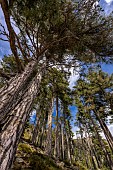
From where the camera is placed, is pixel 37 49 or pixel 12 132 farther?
pixel 37 49

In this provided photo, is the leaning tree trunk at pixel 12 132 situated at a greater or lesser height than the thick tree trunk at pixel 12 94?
lesser

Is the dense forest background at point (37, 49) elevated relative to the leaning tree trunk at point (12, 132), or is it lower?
elevated

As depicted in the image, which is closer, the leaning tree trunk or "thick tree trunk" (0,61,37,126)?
the leaning tree trunk

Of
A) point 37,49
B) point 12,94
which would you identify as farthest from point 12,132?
A: point 37,49

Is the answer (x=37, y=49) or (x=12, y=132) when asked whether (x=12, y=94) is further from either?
(x=37, y=49)

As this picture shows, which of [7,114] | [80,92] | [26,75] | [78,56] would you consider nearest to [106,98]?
[80,92]

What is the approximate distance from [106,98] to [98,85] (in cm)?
230

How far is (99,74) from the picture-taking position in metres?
20.0

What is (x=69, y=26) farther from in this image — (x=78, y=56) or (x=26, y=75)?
(x=26, y=75)

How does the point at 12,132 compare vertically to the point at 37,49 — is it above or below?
below

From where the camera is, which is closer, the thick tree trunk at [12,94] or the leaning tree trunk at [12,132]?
the leaning tree trunk at [12,132]

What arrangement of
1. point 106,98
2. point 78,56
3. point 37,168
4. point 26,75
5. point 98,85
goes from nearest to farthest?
point 26,75 < point 37,168 < point 78,56 < point 106,98 < point 98,85

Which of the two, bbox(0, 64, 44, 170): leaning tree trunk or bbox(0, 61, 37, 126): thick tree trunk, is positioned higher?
bbox(0, 61, 37, 126): thick tree trunk

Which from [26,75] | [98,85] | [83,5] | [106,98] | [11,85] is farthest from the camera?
[98,85]
